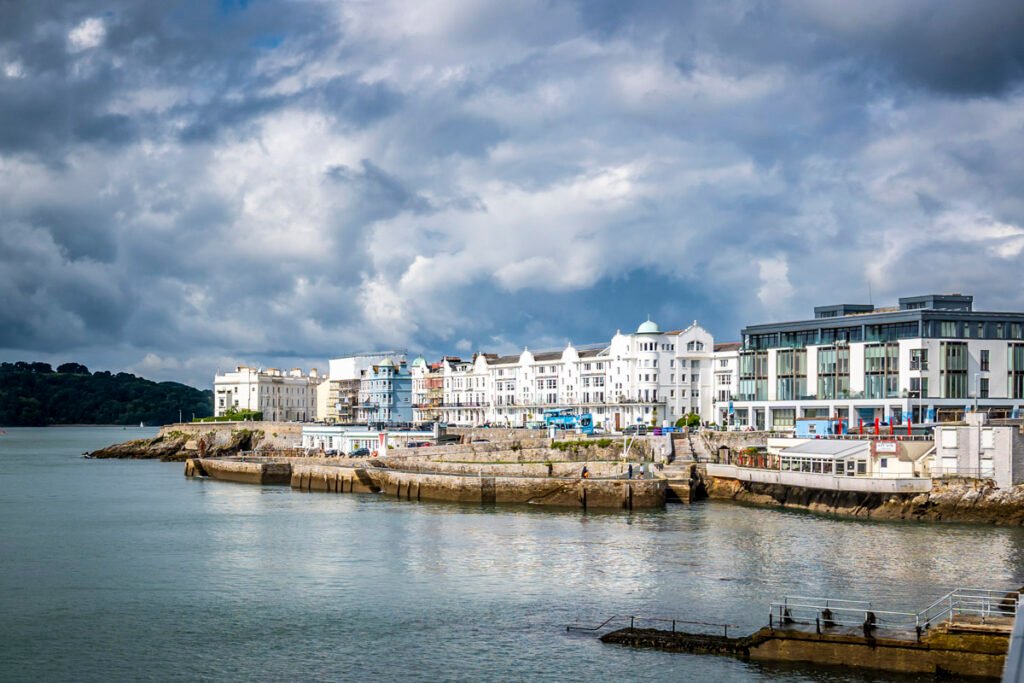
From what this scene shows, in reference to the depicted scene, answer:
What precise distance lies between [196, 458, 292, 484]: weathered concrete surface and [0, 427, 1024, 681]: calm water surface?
2379cm

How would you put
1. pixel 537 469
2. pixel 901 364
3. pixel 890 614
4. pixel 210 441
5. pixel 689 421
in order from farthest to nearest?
pixel 210 441 < pixel 689 421 < pixel 901 364 < pixel 537 469 < pixel 890 614

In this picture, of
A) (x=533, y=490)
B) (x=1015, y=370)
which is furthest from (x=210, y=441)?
(x=1015, y=370)

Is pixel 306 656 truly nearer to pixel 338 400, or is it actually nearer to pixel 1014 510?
pixel 1014 510

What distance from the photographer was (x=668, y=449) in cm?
8956

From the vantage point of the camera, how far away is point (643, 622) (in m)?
35.7

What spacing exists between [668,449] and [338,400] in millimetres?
107308

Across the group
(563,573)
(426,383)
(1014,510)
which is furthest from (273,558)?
(426,383)

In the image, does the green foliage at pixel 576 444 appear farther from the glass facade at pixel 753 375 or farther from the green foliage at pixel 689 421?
the green foliage at pixel 689 421

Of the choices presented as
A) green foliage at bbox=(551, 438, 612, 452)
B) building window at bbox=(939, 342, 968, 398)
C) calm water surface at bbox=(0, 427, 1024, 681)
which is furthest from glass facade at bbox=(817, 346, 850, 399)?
calm water surface at bbox=(0, 427, 1024, 681)

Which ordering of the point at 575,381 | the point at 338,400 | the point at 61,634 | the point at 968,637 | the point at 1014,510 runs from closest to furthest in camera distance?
the point at 968,637 → the point at 61,634 → the point at 1014,510 → the point at 575,381 → the point at 338,400

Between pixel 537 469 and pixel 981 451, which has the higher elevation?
pixel 981 451

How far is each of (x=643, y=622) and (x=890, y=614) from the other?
26.2 feet

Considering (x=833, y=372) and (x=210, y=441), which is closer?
(x=833, y=372)

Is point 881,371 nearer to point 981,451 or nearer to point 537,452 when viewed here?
point 981,451
